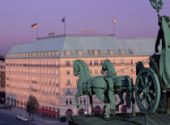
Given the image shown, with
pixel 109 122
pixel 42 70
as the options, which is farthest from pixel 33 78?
pixel 109 122

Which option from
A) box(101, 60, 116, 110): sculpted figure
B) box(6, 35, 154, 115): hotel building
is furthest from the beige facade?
box(101, 60, 116, 110): sculpted figure

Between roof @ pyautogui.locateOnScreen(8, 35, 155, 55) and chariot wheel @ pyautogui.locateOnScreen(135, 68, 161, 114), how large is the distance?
220 feet

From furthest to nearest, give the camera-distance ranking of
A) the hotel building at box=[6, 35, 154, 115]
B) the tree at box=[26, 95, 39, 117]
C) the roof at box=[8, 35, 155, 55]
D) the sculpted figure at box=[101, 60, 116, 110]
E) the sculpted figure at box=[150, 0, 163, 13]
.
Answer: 1. the roof at box=[8, 35, 155, 55]
2. the tree at box=[26, 95, 39, 117]
3. the hotel building at box=[6, 35, 154, 115]
4. the sculpted figure at box=[101, 60, 116, 110]
5. the sculpted figure at box=[150, 0, 163, 13]

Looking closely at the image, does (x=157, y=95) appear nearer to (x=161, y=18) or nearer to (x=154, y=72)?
(x=154, y=72)

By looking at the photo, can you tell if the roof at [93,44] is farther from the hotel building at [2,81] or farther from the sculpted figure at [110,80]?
the sculpted figure at [110,80]

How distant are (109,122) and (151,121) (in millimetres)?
4000

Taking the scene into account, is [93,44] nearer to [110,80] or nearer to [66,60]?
[66,60]

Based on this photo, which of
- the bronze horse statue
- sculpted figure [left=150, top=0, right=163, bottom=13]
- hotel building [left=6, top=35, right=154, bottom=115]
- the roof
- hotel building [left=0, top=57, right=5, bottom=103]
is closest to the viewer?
sculpted figure [left=150, top=0, right=163, bottom=13]

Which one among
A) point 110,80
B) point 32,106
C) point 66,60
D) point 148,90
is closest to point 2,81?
point 32,106

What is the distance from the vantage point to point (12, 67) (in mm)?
A: 126875

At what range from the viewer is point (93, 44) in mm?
97812

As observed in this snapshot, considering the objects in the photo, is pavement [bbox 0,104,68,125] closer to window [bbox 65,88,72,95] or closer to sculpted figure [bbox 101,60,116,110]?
window [bbox 65,88,72,95]

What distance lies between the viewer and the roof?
96.4 m

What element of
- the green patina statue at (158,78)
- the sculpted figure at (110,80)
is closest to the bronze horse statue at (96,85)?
the sculpted figure at (110,80)
